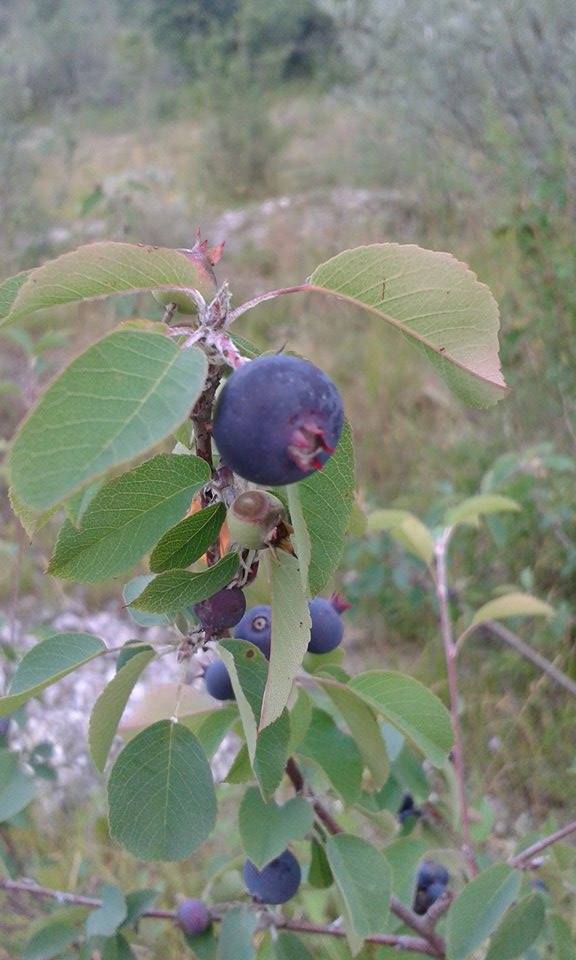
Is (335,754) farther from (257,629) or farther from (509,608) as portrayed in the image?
(509,608)

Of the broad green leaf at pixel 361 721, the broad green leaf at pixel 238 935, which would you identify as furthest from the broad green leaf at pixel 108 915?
the broad green leaf at pixel 361 721

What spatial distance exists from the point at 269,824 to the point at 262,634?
0.18 meters

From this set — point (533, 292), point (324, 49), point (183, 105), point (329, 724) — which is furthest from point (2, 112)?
point (324, 49)

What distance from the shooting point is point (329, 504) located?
565mm

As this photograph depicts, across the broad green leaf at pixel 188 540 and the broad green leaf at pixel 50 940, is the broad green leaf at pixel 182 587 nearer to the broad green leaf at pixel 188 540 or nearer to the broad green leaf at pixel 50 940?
the broad green leaf at pixel 188 540

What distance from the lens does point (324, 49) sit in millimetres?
11180

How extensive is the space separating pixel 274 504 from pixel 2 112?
5634mm

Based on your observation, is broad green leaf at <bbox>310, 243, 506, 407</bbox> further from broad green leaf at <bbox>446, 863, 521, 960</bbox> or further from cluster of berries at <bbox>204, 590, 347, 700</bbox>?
broad green leaf at <bbox>446, 863, 521, 960</bbox>

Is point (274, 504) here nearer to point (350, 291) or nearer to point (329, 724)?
point (350, 291)

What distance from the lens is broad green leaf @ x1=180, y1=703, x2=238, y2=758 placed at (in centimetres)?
79

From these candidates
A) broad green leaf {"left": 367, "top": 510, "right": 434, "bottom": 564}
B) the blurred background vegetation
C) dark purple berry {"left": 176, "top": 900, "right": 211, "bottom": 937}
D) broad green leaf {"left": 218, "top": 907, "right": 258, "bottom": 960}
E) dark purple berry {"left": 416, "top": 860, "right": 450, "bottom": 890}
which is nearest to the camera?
broad green leaf {"left": 218, "top": 907, "right": 258, "bottom": 960}

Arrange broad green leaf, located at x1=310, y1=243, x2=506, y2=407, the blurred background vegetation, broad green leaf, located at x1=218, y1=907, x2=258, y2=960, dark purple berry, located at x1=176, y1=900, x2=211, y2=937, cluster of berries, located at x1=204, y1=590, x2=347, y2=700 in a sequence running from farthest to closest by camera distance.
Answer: the blurred background vegetation, dark purple berry, located at x1=176, y1=900, x2=211, y2=937, broad green leaf, located at x1=218, y1=907, x2=258, y2=960, cluster of berries, located at x1=204, y1=590, x2=347, y2=700, broad green leaf, located at x1=310, y1=243, x2=506, y2=407

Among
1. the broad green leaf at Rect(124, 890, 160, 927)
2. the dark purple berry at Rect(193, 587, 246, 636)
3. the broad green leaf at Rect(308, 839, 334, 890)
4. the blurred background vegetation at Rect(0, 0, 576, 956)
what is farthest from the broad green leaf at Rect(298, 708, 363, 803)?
the blurred background vegetation at Rect(0, 0, 576, 956)

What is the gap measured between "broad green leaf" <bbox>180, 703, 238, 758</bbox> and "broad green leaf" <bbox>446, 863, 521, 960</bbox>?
0.91ft
